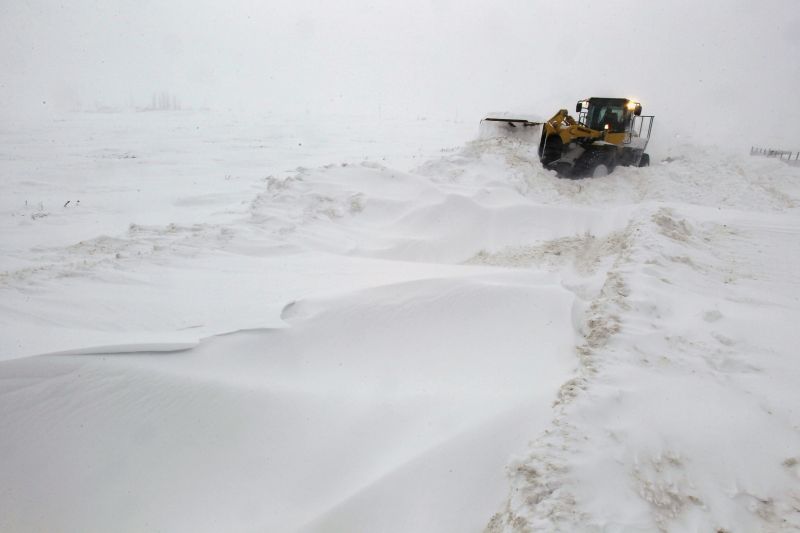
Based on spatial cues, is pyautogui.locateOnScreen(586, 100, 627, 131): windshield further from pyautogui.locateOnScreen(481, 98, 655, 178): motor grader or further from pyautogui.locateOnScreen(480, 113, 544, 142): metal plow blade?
pyautogui.locateOnScreen(480, 113, 544, 142): metal plow blade

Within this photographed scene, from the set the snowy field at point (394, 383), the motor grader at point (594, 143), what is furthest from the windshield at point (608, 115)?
the snowy field at point (394, 383)

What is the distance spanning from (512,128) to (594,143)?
2659 mm

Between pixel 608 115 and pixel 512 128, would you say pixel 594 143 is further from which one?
pixel 512 128

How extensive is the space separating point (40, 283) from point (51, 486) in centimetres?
224

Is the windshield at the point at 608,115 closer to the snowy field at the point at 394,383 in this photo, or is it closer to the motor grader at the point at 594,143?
the motor grader at the point at 594,143

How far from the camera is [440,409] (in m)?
2.48

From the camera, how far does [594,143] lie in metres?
9.58

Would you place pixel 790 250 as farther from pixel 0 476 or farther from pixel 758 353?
pixel 0 476

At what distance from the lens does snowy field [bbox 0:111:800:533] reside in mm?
1877

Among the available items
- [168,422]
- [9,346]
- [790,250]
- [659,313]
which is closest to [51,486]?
[168,422]

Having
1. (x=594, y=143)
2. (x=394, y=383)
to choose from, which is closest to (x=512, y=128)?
(x=594, y=143)

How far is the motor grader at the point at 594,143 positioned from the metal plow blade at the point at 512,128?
1.57 meters

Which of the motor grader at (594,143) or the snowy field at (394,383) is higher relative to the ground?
the motor grader at (594,143)

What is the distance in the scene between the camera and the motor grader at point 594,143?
947 centimetres
